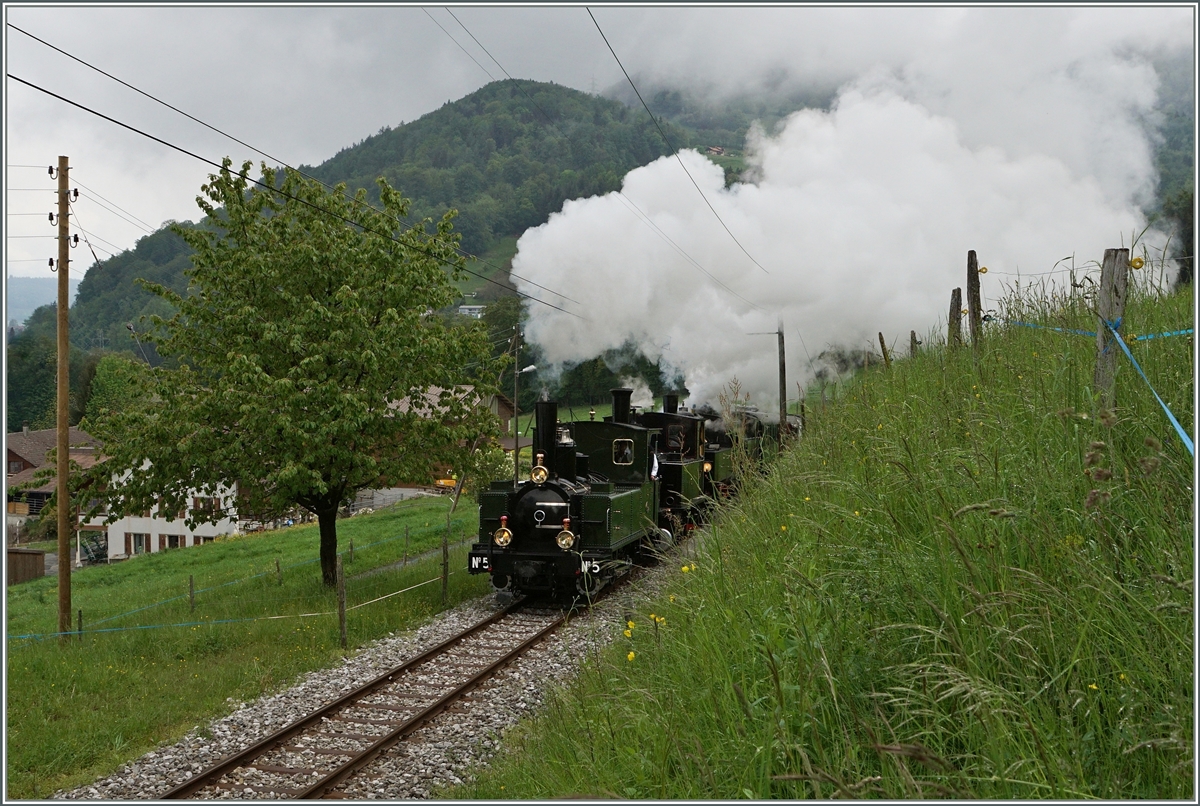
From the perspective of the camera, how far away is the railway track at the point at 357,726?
20.6 ft

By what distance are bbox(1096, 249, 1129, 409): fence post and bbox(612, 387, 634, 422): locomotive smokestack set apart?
36.0 feet

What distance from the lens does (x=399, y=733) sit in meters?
7.19

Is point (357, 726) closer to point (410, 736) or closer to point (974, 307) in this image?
point (410, 736)

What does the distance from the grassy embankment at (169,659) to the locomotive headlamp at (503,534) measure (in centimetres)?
157

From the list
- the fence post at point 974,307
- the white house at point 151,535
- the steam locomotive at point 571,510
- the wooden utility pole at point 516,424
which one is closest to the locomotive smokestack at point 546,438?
the steam locomotive at point 571,510

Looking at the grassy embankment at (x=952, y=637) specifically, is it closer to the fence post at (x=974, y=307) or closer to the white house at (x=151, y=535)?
the fence post at (x=974, y=307)

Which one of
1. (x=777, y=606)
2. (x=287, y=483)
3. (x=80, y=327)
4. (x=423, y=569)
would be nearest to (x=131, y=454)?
(x=287, y=483)

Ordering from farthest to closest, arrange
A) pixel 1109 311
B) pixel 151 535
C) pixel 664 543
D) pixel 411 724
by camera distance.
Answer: pixel 151 535 < pixel 664 543 < pixel 411 724 < pixel 1109 311

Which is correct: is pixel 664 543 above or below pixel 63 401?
below

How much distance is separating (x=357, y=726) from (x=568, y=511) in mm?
5193

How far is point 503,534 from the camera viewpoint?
12.3 meters

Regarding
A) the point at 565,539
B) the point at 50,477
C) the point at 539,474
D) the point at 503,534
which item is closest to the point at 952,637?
the point at 565,539

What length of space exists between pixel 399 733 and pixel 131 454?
834 cm

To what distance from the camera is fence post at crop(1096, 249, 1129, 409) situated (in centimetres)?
386
